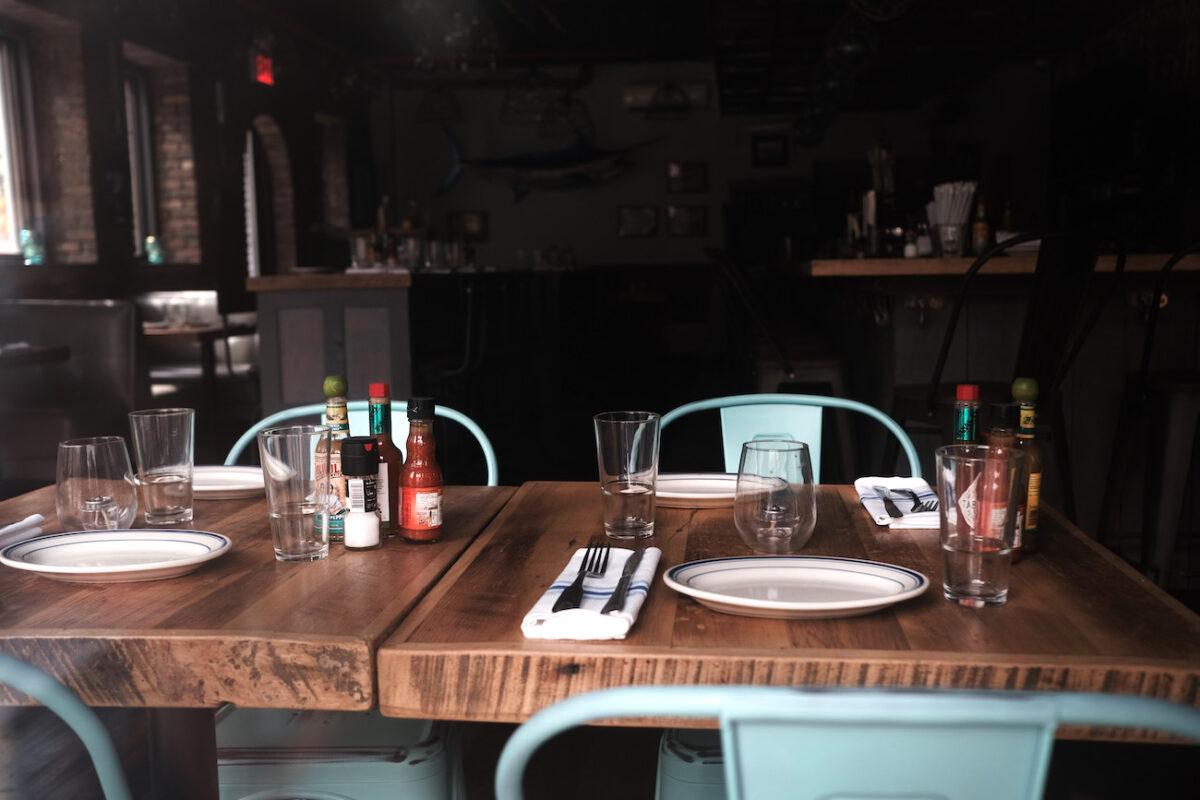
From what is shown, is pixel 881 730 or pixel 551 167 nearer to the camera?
pixel 881 730

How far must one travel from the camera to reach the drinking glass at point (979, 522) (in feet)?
3.63

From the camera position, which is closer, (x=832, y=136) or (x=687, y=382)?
(x=687, y=382)

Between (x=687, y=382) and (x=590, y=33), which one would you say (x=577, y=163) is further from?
(x=687, y=382)

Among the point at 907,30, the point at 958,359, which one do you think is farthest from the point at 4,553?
the point at 907,30

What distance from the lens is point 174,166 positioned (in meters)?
7.77

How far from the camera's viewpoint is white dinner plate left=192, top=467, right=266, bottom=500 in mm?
1720

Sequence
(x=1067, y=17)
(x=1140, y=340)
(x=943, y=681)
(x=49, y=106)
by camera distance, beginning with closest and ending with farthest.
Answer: (x=943, y=681) → (x=1140, y=340) → (x=49, y=106) → (x=1067, y=17)

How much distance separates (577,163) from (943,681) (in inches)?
417

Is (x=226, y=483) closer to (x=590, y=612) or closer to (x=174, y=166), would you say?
(x=590, y=612)

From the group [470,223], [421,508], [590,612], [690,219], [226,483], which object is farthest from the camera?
[470,223]

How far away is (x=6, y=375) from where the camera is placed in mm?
4727


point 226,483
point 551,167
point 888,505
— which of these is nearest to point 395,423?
point 226,483

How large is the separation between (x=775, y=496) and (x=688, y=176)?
10.3 metres

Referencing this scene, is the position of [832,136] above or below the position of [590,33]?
below
